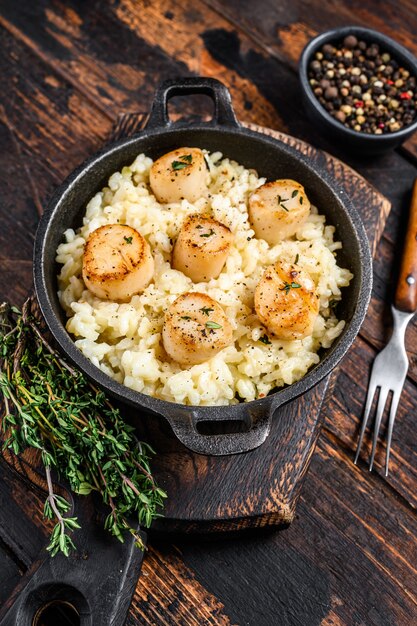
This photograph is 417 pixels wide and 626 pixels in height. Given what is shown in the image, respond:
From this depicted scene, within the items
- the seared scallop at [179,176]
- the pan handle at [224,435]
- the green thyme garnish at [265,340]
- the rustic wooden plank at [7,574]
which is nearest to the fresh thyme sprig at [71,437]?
the pan handle at [224,435]

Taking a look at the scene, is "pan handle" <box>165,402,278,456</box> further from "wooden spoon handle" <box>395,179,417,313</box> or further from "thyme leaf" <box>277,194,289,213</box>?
"wooden spoon handle" <box>395,179,417,313</box>

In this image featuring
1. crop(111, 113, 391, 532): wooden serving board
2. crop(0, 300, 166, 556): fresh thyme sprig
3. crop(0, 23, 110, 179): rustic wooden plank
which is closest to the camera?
crop(0, 300, 166, 556): fresh thyme sprig

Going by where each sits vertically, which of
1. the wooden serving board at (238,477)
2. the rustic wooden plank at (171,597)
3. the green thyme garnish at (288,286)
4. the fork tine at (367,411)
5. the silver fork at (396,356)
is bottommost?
the rustic wooden plank at (171,597)

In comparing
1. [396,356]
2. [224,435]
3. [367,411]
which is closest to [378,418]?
[367,411]

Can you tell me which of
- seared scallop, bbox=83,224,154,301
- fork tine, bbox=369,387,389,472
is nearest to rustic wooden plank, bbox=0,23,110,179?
seared scallop, bbox=83,224,154,301

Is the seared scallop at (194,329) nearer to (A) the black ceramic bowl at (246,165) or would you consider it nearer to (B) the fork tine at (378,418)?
(A) the black ceramic bowl at (246,165)

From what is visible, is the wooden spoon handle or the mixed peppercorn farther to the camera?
the mixed peppercorn
